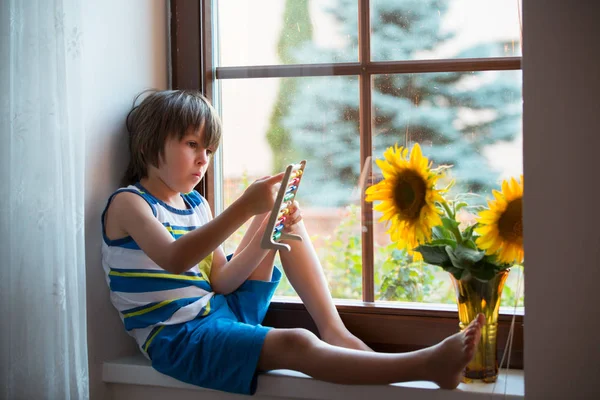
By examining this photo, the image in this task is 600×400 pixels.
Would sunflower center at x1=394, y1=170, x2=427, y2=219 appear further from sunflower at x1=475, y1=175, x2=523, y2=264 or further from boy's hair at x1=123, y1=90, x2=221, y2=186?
boy's hair at x1=123, y1=90, x2=221, y2=186

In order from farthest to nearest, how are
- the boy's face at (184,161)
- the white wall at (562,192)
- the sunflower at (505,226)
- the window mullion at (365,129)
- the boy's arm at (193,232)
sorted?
the window mullion at (365,129), the boy's face at (184,161), the boy's arm at (193,232), the sunflower at (505,226), the white wall at (562,192)

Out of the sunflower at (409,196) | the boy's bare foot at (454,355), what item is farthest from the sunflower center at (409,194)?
the boy's bare foot at (454,355)

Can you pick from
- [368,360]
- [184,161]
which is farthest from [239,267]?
[368,360]

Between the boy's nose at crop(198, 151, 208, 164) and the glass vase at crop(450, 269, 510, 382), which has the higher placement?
the boy's nose at crop(198, 151, 208, 164)

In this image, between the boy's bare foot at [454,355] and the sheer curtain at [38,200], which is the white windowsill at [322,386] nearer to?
the boy's bare foot at [454,355]

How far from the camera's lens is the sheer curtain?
107 centimetres

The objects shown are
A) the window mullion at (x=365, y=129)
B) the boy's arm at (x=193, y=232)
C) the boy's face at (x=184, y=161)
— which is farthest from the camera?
the window mullion at (x=365, y=129)

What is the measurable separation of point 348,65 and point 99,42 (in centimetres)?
53

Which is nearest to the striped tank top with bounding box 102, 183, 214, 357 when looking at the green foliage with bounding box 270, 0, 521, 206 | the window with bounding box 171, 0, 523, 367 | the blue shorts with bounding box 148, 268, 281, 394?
the blue shorts with bounding box 148, 268, 281, 394

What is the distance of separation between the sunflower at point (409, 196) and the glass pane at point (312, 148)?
269 millimetres

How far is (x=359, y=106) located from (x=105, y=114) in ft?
1.78

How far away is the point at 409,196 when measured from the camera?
1.15 m

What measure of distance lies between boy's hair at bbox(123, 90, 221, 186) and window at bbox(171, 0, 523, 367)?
17 cm

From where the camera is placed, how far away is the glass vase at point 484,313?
1164 millimetres
